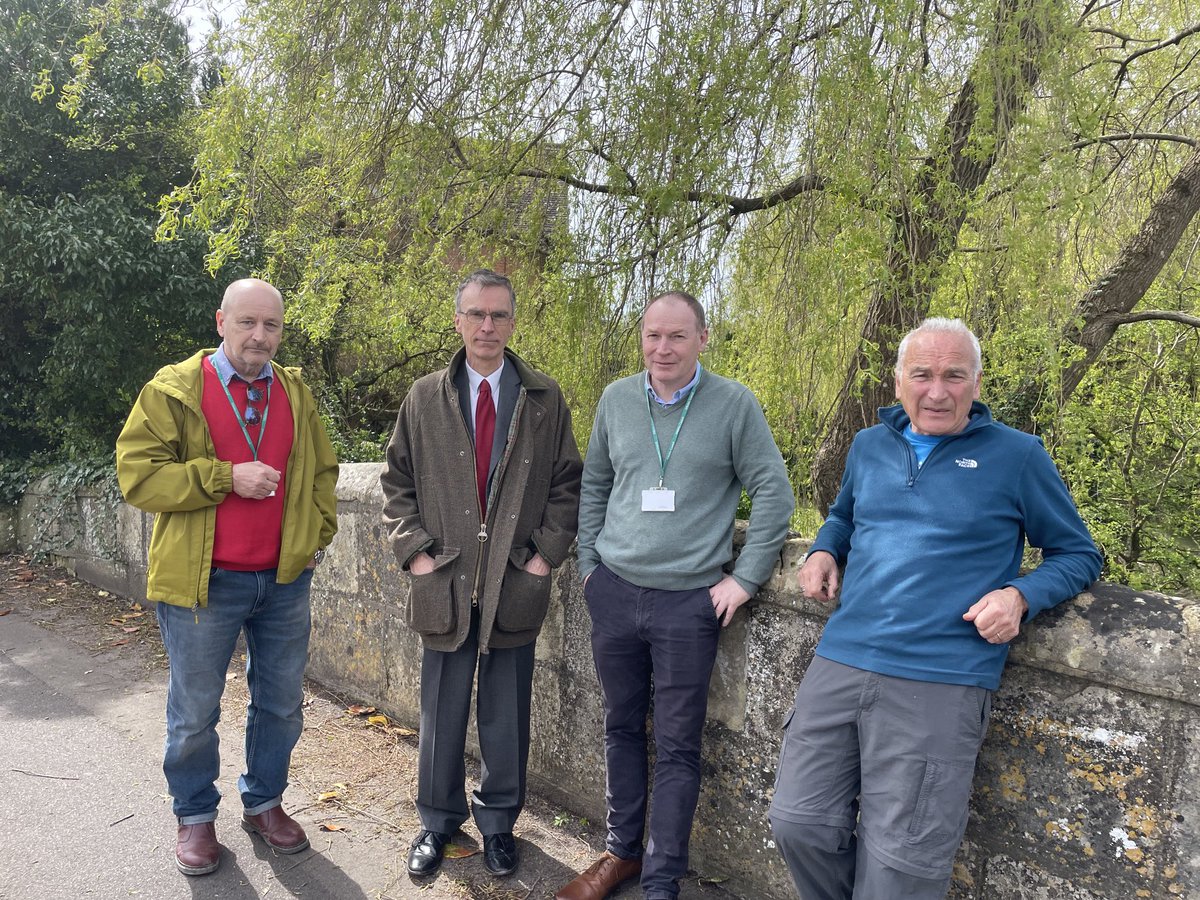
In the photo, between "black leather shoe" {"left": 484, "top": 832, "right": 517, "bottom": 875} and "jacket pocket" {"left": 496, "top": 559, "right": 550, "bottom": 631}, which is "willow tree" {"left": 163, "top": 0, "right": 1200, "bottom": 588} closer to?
"jacket pocket" {"left": 496, "top": 559, "right": 550, "bottom": 631}

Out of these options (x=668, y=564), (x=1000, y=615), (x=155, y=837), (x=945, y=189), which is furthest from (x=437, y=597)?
(x=945, y=189)

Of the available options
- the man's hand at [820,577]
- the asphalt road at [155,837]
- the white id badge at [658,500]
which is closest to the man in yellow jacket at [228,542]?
the asphalt road at [155,837]

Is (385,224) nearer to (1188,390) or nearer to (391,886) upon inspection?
(391,886)

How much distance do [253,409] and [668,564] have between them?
1696mm

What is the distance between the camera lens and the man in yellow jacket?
116 inches

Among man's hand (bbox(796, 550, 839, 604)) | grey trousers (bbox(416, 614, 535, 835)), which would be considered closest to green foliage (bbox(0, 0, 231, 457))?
grey trousers (bbox(416, 614, 535, 835))

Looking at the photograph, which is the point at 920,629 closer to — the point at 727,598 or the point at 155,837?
the point at 727,598

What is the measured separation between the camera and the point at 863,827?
2189 mm

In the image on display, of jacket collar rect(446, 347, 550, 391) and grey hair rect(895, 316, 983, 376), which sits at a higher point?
grey hair rect(895, 316, 983, 376)

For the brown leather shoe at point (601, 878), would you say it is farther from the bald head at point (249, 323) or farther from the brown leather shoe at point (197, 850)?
the bald head at point (249, 323)

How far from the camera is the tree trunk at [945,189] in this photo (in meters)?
2.83

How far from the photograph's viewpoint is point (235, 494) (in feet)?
10.0

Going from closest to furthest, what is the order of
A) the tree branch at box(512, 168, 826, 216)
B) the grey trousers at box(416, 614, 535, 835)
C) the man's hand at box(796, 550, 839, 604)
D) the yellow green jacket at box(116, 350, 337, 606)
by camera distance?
the man's hand at box(796, 550, 839, 604)
the yellow green jacket at box(116, 350, 337, 606)
the grey trousers at box(416, 614, 535, 835)
the tree branch at box(512, 168, 826, 216)

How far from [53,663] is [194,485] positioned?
3593mm
